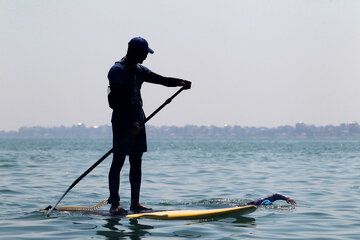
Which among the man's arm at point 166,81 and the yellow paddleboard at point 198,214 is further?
the man's arm at point 166,81

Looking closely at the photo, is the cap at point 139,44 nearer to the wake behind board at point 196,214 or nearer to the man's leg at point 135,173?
the man's leg at point 135,173

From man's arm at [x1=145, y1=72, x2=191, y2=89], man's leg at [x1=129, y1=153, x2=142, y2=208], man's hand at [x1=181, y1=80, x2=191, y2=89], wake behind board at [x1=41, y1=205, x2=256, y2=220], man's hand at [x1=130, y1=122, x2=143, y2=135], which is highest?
man's arm at [x1=145, y1=72, x2=191, y2=89]

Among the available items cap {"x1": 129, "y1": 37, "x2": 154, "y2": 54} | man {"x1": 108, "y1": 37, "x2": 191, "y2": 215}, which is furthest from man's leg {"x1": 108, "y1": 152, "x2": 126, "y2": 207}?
cap {"x1": 129, "y1": 37, "x2": 154, "y2": 54}

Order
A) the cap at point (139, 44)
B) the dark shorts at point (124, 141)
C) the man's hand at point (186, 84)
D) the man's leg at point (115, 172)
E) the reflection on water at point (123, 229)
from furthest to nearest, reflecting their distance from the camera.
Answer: the man's hand at point (186, 84) → the man's leg at point (115, 172) → the dark shorts at point (124, 141) → the cap at point (139, 44) → the reflection on water at point (123, 229)

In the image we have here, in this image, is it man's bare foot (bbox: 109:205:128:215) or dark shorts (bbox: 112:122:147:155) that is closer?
dark shorts (bbox: 112:122:147:155)

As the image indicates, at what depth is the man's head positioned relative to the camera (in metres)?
7.71

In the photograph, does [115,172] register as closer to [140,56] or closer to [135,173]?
[135,173]

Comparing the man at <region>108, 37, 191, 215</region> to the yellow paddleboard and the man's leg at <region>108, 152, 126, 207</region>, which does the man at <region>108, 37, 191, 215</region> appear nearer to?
the man's leg at <region>108, 152, 126, 207</region>

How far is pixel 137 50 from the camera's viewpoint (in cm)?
775

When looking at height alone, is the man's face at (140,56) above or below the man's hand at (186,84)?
above

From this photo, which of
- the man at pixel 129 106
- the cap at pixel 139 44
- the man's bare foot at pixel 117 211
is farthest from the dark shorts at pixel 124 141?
the cap at pixel 139 44

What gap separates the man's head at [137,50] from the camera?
7715 millimetres

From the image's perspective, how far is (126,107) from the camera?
782 cm

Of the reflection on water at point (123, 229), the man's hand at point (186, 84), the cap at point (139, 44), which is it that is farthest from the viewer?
the man's hand at point (186, 84)
